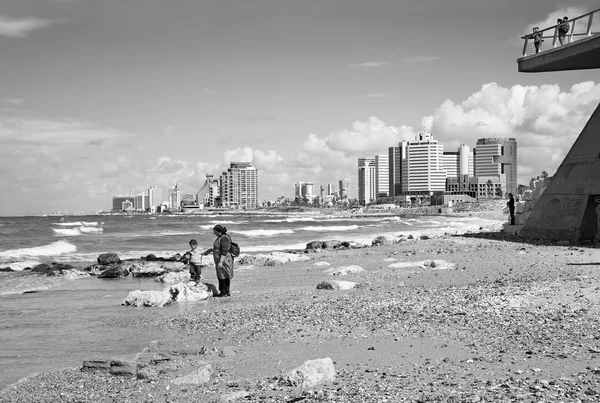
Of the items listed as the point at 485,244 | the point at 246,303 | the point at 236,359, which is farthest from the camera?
the point at 485,244

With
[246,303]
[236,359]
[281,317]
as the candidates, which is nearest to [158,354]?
[236,359]

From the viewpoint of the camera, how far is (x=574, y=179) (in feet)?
71.8

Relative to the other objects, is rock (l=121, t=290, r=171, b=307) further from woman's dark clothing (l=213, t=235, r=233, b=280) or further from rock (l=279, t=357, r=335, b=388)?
rock (l=279, t=357, r=335, b=388)

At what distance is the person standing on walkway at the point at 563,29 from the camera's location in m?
21.7

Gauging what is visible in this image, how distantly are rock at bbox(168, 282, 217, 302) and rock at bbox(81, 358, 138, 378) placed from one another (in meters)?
5.98

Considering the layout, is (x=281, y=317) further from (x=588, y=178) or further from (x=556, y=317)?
(x=588, y=178)

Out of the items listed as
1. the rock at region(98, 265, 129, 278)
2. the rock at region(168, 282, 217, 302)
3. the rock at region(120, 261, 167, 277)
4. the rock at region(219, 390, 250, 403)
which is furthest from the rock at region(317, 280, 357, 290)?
the rock at region(98, 265, 129, 278)

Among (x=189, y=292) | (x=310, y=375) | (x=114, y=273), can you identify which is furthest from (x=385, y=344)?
(x=114, y=273)

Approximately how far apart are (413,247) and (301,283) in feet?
34.2

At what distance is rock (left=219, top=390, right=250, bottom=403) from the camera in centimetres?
625

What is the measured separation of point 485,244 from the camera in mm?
23375

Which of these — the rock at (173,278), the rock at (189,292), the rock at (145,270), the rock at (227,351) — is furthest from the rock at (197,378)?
the rock at (145,270)

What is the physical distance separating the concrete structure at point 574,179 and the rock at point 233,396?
18050 mm

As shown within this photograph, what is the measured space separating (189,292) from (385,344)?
6.98 m
